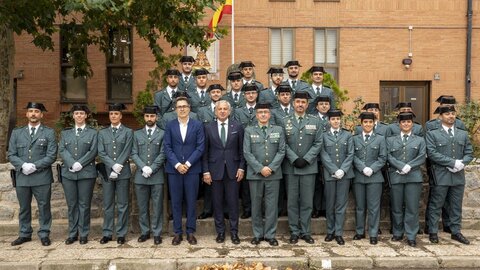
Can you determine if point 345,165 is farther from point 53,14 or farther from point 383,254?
point 53,14

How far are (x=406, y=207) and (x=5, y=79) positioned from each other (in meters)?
7.51

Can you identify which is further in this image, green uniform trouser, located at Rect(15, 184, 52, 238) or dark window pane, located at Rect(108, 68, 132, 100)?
dark window pane, located at Rect(108, 68, 132, 100)

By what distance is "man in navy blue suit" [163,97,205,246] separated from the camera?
275 inches

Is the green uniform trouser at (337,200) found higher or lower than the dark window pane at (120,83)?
lower

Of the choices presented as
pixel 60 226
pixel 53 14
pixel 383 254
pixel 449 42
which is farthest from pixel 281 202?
pixel 449 42

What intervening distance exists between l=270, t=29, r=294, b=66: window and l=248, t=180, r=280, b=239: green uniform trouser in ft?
30.7

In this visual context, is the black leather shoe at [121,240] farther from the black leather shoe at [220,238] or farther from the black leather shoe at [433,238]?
the black leather shoe at [433,238]

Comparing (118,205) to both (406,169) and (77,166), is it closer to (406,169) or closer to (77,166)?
(77,166)

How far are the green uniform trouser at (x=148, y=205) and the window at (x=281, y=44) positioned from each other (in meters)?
9.54

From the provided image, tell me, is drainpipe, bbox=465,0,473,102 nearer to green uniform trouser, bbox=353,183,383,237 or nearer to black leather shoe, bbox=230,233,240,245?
green uniform trouser, bbox=353,183,383,237

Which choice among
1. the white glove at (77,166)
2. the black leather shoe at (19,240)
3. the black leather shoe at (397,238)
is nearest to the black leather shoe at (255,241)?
the black leather shoe at (397,238)

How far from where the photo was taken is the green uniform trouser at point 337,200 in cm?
716

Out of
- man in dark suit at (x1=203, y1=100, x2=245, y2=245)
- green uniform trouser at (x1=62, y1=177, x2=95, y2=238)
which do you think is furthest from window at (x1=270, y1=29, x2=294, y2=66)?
green uniform trouser at (x1=62, y1=177, x2=95, y2=238)

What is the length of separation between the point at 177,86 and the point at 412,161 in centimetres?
402
